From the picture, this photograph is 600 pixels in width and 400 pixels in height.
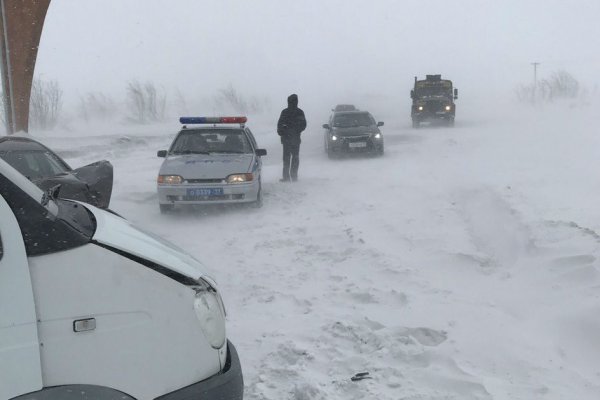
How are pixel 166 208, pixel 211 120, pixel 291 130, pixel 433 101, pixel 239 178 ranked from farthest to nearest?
pixel 433 101
pixel 291 130
pixel 211 120
pixel 166 208
pixel 239 178

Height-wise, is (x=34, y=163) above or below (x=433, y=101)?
below

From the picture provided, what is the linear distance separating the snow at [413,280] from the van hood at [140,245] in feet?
4.36

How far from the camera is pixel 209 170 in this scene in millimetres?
8680

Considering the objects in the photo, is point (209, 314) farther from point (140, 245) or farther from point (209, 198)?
point (209, 198)

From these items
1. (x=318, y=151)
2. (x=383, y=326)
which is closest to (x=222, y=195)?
(x=383, y=326)

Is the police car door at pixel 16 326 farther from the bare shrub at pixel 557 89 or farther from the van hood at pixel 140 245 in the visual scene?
the bare shrub at pixel 557 89

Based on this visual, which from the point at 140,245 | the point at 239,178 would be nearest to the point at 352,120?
the point at 239,178

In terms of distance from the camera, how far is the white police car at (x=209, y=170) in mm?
8539

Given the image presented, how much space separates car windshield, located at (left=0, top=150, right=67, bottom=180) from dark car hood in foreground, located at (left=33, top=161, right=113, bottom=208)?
0.17 meters

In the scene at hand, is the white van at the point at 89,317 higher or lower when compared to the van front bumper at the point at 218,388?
higher

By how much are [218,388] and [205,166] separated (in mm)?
6820

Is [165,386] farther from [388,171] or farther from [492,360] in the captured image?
[388,171]

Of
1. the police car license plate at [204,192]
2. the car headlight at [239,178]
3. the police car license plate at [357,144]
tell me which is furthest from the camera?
the police car license plate at [357,144]

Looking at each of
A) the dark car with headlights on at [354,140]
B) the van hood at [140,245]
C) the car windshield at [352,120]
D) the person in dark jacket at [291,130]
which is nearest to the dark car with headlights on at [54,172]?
the van hood at [140,245]
